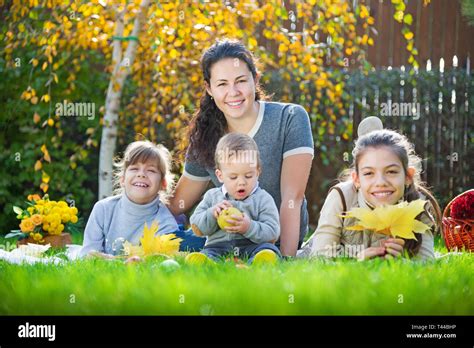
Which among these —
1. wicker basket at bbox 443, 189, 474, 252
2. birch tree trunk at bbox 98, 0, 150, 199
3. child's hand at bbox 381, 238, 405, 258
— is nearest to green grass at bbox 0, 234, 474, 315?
child's hand at bbox 381, 238, 405, 258

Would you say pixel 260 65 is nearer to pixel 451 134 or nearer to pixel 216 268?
pixel 216 268

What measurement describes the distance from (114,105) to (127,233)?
1664 millimetres

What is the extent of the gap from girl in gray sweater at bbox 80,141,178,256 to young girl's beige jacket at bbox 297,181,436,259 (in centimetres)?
75

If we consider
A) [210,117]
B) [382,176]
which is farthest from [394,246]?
[210,117]

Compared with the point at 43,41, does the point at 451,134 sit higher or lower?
lower

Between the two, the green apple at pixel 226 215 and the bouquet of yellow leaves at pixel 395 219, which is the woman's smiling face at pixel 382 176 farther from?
the green apple at pixel 226 215

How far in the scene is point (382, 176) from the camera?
264 centimetres

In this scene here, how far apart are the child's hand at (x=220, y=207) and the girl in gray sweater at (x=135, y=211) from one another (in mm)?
503

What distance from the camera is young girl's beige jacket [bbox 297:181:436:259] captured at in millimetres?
2699

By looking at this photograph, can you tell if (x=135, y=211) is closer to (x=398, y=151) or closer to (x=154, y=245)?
(x=154, y=245)

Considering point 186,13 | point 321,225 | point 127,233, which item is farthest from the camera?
point 186,13
